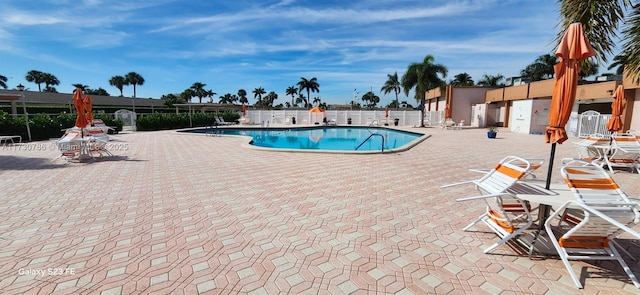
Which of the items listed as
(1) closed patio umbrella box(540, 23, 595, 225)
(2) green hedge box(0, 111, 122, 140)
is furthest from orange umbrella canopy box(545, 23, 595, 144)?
(2) green hedge box(0, 111, 122, 140)

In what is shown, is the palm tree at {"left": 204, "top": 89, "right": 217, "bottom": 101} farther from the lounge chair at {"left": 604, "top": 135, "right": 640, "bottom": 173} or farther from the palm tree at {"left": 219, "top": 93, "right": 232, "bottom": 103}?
the lounge chair at {"left": 604, "top": 135, "right": 640, "bottom": 173}

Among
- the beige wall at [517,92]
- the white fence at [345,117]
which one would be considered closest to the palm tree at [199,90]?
the white fence at [345,117]

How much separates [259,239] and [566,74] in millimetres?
3651

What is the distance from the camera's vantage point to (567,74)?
279 centimetres

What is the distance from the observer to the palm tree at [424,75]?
22859 millimetres

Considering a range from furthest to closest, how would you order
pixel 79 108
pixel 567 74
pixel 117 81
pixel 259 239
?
pixel 117 81 → pixel 79 108 → pixel 259 239 → pixel 567 74

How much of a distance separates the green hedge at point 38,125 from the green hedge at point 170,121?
4.67m

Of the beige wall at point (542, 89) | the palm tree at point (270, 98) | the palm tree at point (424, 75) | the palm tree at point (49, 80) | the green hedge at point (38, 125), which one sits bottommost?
the green hedge at point (38, 125)

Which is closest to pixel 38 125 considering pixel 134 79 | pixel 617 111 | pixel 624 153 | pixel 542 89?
pixel 624 153

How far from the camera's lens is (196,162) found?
8.10 meters

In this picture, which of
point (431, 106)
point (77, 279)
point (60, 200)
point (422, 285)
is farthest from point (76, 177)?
point (431, 106)

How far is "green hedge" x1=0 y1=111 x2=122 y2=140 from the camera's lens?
13016mm

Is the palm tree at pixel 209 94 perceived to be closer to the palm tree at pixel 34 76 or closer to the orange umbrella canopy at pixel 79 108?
the palm tree at pixel 34 76

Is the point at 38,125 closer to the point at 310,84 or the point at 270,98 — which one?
the point at 310,84
